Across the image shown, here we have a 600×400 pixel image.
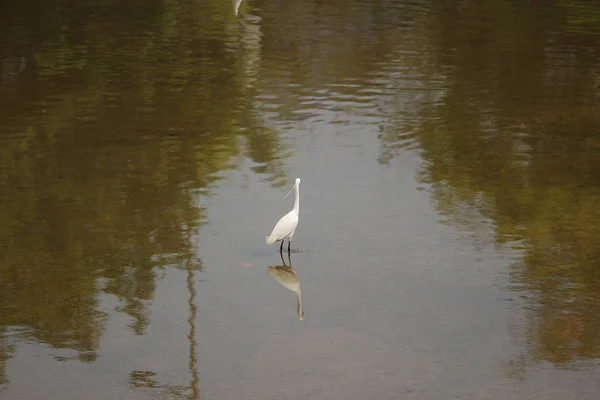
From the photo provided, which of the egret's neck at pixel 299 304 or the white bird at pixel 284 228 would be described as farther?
the white bird at pixel 284 228

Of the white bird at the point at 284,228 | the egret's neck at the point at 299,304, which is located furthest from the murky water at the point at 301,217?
the white bird at the point at 284,228

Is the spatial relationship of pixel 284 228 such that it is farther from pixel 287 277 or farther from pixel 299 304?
pixel 299 304

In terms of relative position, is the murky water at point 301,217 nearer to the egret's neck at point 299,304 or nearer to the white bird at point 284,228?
the egret's neck at point 299,304

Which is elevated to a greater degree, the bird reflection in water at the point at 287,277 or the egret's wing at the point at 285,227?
the egret's wing at the point at 285,227

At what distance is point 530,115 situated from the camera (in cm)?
1506

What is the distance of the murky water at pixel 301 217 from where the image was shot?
805 cm

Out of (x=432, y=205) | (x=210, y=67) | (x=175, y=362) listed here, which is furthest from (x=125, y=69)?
(x=175, y=362)

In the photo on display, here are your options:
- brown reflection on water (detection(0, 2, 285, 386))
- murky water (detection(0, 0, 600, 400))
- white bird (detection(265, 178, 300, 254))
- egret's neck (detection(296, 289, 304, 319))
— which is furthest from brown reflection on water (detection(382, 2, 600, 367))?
brown reflection on water (detection(0, 2, 285, 386))

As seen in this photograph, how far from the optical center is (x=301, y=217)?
36.8ft

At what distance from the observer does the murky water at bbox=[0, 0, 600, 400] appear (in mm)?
8047

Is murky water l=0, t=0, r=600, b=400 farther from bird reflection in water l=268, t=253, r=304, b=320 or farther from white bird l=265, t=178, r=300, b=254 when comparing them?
white bird l=265, t=178, r=300, b=254

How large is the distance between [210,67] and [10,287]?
8989 mm

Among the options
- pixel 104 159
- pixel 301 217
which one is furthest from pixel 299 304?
pixel 104 159

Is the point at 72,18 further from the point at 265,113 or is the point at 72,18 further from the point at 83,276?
the point at 83,276
